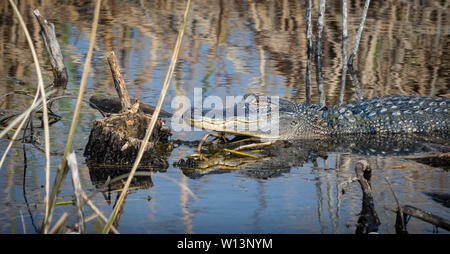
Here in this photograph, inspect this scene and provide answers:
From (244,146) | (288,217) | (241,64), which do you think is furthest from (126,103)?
(241,64)

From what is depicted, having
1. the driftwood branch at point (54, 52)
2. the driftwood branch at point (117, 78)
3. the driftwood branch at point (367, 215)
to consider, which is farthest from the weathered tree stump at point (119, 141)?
the driftwood branch at point (54, 52)

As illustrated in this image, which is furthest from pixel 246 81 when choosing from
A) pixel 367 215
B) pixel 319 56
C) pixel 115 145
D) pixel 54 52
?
pixel 367 215

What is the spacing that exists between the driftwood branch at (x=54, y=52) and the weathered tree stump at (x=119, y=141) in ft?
6.95

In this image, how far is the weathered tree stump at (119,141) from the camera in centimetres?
455

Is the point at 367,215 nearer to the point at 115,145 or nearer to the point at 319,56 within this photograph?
the point at 115,145

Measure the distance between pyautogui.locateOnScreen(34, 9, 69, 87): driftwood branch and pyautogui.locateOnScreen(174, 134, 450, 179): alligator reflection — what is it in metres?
2.38

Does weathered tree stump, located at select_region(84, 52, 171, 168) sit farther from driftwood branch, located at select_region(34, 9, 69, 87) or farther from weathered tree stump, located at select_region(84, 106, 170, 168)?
driftwood branch, located at select_region(34, 9, 69, 87)

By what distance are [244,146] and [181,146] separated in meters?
0.54

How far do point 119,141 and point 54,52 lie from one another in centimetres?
262

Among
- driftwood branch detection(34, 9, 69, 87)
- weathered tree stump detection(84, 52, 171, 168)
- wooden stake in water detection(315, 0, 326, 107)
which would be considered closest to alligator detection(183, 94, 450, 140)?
weathered tree stump detection(84, 52, 171, 168)

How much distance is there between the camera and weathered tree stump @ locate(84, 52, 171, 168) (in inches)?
179

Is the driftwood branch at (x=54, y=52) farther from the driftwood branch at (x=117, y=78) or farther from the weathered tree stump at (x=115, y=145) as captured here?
the weathered tree stump at (x=115, y=145)
